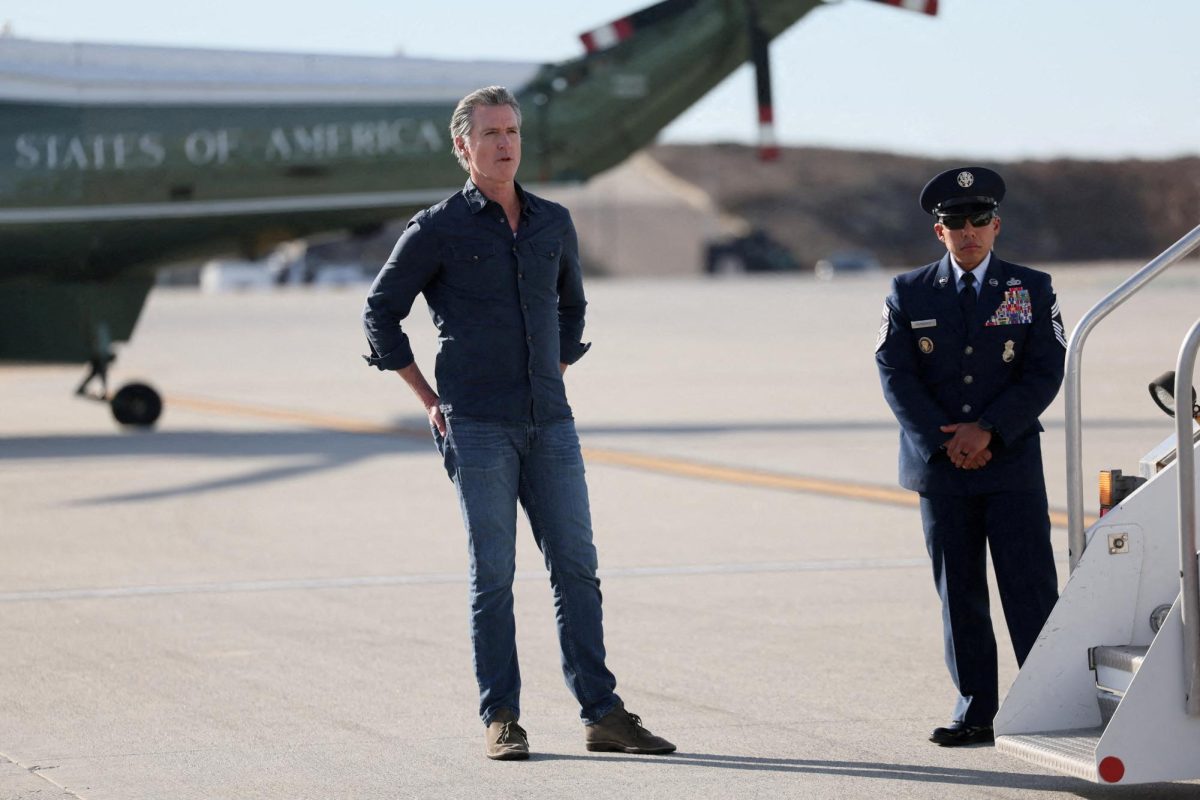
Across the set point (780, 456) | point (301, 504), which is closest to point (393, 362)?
point (301, 504)

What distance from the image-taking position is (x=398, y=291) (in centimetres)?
557

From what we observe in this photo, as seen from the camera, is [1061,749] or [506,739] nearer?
[1061,749]

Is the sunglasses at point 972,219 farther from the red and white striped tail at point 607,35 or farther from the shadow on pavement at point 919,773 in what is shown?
the red and white striped tail at point 607,35

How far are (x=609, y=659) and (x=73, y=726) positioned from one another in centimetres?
206

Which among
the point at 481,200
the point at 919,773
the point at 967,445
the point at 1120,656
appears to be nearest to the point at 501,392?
the point at 481,200

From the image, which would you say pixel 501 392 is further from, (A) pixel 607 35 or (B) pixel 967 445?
(A) pixel 607 35

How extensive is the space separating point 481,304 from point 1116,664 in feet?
7.07

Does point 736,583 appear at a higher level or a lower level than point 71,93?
lower

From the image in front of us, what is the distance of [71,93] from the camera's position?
16.1 metres

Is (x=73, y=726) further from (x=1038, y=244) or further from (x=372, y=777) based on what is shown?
(x=1038, y=244)

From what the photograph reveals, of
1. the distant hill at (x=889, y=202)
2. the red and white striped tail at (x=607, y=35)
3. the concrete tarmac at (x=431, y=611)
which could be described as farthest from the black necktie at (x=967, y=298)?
the distant hill at (x=889, y=202)

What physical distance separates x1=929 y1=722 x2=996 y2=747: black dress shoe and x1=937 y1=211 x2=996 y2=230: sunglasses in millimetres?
1535

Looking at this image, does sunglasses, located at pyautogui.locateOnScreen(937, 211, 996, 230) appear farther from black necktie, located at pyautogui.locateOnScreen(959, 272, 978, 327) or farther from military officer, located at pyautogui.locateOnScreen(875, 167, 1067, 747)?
black necktie, located at pyautogui.locateOnScreen(959, 272, 978, 327)

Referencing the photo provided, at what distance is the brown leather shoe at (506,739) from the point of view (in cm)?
547
